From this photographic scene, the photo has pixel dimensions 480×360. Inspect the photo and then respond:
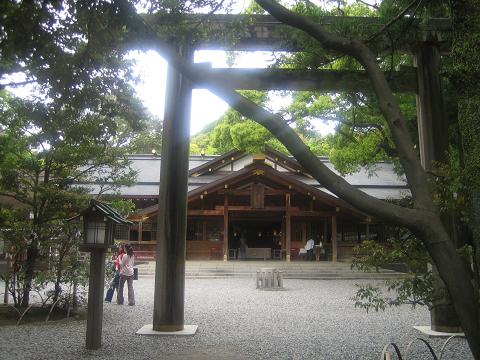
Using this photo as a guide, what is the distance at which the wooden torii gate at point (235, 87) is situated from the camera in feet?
23.1

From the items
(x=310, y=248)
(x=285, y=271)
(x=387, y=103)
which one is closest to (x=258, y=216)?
(x=310, y=248)

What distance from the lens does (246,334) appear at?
7164mm

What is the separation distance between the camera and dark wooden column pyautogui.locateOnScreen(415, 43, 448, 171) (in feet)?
24.8

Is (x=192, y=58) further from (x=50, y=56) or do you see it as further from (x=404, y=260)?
(x=404, y=260)

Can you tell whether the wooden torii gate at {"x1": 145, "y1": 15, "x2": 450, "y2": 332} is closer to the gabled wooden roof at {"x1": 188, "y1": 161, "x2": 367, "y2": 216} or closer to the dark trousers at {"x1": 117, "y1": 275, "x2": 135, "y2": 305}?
the dark trousers at {"x1": 117, "y1": 275, "x2": 135, "y2": 305}

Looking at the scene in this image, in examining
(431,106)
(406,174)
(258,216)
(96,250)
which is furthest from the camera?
(258,216)

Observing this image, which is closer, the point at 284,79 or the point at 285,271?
the point at 284,79

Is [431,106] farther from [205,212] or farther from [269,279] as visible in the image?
[205,212]

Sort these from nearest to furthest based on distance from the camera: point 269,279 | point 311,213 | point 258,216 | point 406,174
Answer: point 406,174 → point 269,279 → point 311,213 → point 258,216

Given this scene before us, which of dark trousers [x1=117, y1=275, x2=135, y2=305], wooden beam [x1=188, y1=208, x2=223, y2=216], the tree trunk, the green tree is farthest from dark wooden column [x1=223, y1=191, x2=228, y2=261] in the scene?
the green tree

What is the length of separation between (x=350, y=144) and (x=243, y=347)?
387 inches

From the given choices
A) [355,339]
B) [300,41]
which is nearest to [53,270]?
[355,339]

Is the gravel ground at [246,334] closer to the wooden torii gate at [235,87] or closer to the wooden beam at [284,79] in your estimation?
the wooden torii gate at [235,87]

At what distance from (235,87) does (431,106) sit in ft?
11.8
